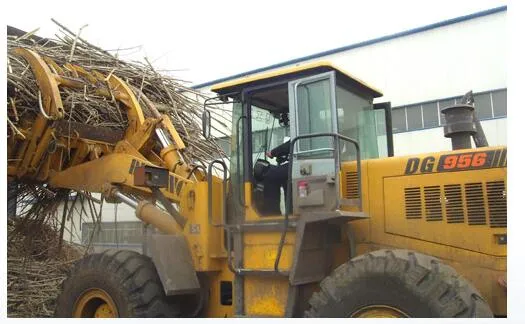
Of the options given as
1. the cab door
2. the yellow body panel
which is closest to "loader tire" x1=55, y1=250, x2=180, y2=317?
the cab door

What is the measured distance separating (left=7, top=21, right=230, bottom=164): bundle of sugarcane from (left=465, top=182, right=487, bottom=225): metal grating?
2.92 metres

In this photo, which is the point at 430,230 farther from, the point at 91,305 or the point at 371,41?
the point at 371,41

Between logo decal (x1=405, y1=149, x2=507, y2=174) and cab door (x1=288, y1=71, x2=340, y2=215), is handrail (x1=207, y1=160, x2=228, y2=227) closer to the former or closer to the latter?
cab door (x1=288, y1=71, x2=340, y2=215)

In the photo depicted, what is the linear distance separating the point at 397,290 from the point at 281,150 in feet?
5.33

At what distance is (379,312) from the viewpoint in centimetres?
338

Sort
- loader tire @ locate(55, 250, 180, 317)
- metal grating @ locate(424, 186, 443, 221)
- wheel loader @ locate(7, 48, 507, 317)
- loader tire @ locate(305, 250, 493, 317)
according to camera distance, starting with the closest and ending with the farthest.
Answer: loader tire @ locate(305, 250, 493, 317)
wheel loader @ locate(7, 48, 507, 317)
metal grating @ locate(424, 186, 443, 221)
loader tire @ locate(55, 250, 180, 317)

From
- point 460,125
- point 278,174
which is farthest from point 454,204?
point 278,174

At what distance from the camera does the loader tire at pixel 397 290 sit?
3145mm

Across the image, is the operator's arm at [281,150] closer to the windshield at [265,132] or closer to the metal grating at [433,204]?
the windshield at [265,132]

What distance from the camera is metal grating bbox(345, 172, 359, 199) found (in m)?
4.05

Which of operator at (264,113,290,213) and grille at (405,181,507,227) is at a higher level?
operator at (264,113,290,213)

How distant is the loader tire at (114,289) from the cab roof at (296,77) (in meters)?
1.70

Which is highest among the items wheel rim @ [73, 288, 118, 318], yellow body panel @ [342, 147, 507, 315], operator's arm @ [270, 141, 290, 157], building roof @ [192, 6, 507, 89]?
building roof @ [192, 6, 507, 89]
